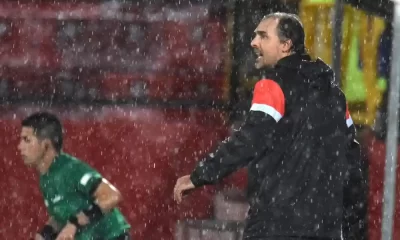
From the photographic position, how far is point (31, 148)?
21.4 ft

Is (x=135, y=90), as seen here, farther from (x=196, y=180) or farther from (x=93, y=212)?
(x=196, y=180)

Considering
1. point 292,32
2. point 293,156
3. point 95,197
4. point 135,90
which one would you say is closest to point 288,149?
point 293,156

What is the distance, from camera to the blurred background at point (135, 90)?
9.99 meters

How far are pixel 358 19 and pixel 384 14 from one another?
7.63 feet

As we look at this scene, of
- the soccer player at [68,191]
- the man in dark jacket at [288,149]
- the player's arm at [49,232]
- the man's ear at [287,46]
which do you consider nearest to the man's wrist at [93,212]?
the soccer player at [68,191]

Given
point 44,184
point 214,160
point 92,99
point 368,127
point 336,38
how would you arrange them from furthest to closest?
point 92,99
point 368,127
point 336,38
point 44,184
point 214,160

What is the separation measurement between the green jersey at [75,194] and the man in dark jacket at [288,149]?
84 centimetres

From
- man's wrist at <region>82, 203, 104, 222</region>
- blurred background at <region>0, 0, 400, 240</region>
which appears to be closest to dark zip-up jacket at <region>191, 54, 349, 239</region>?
man's wrist at <region>82, 203, 104, 222</region>

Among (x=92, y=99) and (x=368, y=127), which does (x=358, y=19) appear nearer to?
(x=368, y=127)

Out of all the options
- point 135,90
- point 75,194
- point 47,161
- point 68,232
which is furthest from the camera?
point 135,90

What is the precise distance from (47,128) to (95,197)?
1.78ft

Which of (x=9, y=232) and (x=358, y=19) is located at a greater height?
(x=358, y=19)

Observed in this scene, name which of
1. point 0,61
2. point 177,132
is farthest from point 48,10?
point 177,132

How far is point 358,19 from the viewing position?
9.55 metres
